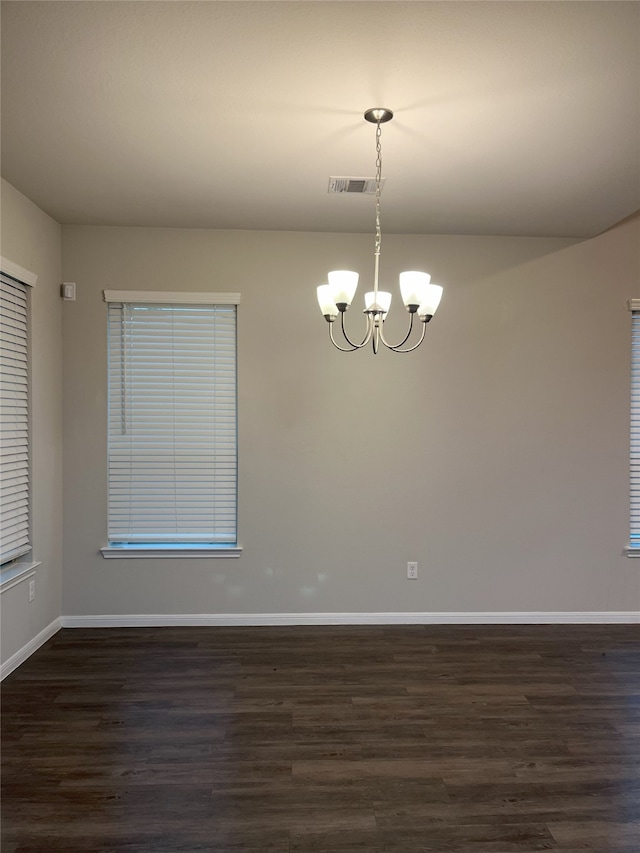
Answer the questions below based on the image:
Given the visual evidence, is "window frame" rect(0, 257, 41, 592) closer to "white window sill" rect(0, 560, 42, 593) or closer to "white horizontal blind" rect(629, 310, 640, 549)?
"white window sill" rect(0, 560, 42, 593)

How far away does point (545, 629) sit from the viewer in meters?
3.89

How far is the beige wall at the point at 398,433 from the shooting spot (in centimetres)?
383

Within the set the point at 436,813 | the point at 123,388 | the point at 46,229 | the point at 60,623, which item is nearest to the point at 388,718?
the point at 436,813

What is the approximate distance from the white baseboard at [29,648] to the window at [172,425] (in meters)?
0.57

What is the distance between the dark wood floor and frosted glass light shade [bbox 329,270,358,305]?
76.7 inches

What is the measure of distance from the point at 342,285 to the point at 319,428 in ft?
5.72

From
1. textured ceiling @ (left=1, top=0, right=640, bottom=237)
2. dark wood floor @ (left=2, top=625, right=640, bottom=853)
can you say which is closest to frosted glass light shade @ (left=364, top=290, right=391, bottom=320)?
textured ceiling @ (left=1, top=0, right=640, bottom=237)

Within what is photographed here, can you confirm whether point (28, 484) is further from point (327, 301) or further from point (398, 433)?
point (398, 433)

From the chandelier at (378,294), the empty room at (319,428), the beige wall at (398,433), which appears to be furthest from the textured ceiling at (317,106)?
Result: the beige wall at (398,433)

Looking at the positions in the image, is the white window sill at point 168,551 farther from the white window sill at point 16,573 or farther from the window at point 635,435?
the window at point 635,435

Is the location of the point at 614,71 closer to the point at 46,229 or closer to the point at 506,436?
the point at 506,436

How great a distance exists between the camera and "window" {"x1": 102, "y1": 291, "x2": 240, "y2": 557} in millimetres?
3838

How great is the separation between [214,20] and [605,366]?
3.38 metres

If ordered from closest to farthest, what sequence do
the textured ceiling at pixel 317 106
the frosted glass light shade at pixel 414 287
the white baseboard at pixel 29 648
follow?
the textured ceiling at pixel 317 106
the frosted glass light shade at pixel 414 287
the white baseboard at pixel 29 648
